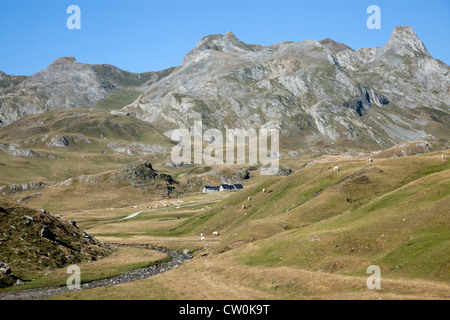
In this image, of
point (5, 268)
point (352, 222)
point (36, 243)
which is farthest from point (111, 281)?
point (352, 222)

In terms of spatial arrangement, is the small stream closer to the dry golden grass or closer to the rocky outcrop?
the rocky outcrop

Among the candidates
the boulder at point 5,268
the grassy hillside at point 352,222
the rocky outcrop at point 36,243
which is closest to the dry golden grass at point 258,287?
the grassy hillside at point 352,222

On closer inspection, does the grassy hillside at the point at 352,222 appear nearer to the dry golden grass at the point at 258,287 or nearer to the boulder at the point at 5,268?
the dry golden grass at the point at 258,287

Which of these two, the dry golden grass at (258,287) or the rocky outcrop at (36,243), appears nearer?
the dry golden grass at (258,287)

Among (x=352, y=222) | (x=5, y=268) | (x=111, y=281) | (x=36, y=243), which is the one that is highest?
(x=352, y=222)

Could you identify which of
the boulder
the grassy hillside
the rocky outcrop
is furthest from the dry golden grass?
the rocky outcrop

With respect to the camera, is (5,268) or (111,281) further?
(111,281)

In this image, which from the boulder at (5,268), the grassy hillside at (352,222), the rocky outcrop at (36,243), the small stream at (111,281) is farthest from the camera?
the rocky outcrop at (36,243)

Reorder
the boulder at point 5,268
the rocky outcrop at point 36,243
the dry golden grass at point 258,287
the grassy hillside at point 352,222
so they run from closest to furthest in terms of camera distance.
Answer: the dry golden grass at point 258,287
the grassy hillside at point 352,222
the boulder at point 5,268
the rocky outcrop at point 36,243

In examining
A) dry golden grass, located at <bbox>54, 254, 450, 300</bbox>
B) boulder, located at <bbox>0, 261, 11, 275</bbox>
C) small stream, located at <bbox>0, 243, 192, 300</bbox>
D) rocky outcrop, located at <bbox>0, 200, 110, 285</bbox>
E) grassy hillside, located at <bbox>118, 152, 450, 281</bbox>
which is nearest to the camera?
dry golden grass, located at <bbox>54, 254, 450, 300</bbox>

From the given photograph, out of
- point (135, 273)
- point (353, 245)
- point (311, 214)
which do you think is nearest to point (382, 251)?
point (353, 245)

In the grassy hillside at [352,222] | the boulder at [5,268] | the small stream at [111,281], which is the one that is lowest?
the small stream at [111,281]

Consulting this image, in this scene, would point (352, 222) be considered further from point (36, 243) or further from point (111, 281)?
point (36, 243)

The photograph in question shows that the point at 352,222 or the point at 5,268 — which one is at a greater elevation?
the point at 352,222
